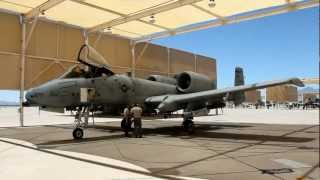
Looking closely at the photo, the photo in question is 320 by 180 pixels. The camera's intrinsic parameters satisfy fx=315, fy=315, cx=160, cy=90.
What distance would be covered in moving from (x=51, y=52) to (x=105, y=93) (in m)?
13.0

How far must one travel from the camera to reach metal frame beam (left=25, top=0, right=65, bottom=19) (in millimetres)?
18531

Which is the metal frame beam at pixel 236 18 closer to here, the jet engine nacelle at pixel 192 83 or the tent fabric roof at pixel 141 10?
the tent fabric roof at pixel 141 10

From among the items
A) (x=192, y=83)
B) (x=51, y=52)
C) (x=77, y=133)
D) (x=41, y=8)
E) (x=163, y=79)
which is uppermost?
(x=41, y=8)

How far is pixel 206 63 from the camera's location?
40438mm

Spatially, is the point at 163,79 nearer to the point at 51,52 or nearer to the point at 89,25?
Result: the point at 89,25

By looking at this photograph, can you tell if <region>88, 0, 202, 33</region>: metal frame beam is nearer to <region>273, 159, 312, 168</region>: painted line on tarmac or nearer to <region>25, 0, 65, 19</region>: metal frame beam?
<region>25, 0, 65, 19</region>: metal frame beam

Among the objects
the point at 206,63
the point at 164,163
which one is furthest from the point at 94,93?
the point at 206,63

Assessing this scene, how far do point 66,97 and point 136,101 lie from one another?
3.87 m

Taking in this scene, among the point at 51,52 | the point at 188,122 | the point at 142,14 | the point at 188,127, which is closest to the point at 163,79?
the point at 188,122

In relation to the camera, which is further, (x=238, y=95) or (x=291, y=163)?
(x=238, y=95)

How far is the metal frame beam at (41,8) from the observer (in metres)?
18.5

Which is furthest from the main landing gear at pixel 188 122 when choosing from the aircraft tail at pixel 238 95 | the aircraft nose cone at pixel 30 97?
the aircraft nose cone at pixel 30 97

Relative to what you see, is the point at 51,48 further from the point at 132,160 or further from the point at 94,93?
the point at 132,160

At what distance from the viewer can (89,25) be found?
80.7ft
